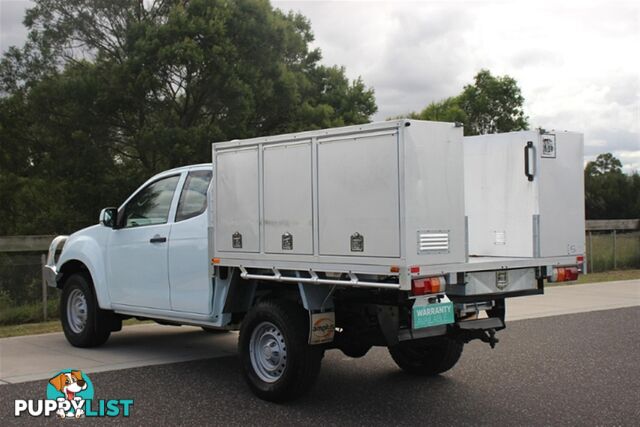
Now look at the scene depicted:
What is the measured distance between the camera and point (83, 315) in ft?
31.2

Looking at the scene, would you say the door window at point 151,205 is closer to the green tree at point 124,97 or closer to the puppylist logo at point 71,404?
the puppylist logo at point 71,404

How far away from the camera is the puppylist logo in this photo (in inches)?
253

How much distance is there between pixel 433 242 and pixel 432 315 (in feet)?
1.95

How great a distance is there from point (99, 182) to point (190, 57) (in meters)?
4.64

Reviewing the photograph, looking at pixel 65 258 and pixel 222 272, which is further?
pixel 65 258

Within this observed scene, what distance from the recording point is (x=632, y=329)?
11.1 meters

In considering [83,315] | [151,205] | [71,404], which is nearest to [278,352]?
[71,404]

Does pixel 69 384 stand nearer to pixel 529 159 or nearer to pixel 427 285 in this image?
pixel 427 285

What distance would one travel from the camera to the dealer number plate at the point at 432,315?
589cm

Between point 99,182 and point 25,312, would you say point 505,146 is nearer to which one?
point 25,312

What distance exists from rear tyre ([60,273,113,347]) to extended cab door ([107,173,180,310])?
1.63ft

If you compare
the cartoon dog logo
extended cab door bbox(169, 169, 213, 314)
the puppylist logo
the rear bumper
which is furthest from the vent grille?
the cartoon dog logo

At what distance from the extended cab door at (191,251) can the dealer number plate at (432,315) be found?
2477 mm

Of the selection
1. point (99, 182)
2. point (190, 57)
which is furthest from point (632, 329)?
point (99, 182)
